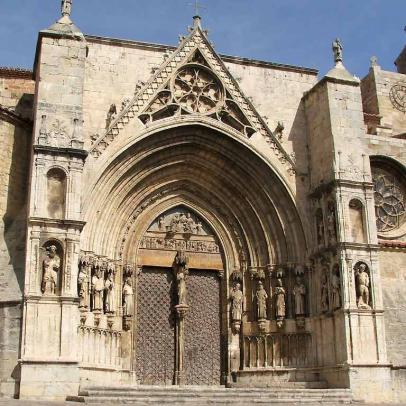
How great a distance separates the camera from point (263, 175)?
49.7 ft

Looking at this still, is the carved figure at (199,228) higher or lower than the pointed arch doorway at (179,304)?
higher

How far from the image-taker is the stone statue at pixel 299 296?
567 inches

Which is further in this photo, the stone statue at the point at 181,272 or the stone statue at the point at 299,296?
the stone statue at the point at 181,272

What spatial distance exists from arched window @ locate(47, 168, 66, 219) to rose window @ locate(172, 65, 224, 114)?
11.4 ft

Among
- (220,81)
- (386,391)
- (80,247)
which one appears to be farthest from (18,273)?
(386,391)

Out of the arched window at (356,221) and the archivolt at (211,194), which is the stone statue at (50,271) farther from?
the arched window at (356,221)

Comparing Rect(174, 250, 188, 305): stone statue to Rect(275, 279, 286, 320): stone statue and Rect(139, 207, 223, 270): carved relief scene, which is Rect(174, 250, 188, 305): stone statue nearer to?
Rect(139, 207, 223, 270): carved relief scene

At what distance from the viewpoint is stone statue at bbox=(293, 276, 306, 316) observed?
14.4 metres

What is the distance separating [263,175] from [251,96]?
1.93 metres

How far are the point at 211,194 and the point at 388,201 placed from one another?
542cm

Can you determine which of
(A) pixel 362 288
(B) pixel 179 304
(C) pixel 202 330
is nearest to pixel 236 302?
(C) pixel 202 330

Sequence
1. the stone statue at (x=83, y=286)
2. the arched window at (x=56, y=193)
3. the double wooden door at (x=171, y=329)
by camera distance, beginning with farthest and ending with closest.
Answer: the double wooden door at (x=171, y=329)
the stone statue at (x=83, y=286)
the arched window at (x=56, y=193)

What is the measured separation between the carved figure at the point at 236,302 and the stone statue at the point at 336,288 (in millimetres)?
2079

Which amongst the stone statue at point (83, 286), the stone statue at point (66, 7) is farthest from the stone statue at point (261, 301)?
the stone statue at point (66, 7)
